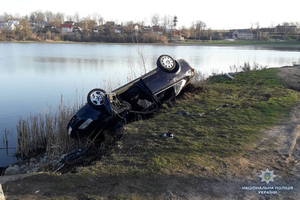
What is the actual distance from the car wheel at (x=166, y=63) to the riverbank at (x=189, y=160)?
3.94 ft

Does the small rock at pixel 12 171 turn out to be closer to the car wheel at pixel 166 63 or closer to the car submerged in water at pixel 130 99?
the car submerged in water at pixel 130 99

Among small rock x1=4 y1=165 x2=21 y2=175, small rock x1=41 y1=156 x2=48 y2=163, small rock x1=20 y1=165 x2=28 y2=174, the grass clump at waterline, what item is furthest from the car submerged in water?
small rock x1=4 y1=165 x2=21 y2=175

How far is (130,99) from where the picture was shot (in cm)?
812

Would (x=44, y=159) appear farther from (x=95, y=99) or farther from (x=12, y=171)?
(x=95, y=99)

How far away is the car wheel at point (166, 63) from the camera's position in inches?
342

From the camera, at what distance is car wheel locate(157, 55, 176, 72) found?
28.5 ft

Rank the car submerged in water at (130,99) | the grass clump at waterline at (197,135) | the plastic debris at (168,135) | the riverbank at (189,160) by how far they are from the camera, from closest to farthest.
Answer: the riverbank at (189,160) → the grass clump at waterline at (197,135) → the plastic debris at (168,135) → the car submerged in water at (130,99)

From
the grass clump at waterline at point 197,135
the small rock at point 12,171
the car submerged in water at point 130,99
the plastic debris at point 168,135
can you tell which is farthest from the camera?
the car submerged in water at point 130,99

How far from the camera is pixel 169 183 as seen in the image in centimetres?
435

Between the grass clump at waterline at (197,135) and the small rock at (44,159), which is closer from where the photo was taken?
the grass clump at waterline at (197,135)

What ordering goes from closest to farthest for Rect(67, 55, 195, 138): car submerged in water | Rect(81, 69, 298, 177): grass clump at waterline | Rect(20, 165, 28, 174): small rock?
Rect(81, 69, 298, 177): grass clump at waterline
Rect(20, 165, 28, 174): small rock
Rect(67, 55, 195, 138): car submerged in water

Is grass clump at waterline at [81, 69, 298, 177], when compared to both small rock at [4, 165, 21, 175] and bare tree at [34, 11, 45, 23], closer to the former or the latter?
small rock at [4, 165, 21, 175]

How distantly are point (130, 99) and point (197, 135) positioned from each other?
2596mm

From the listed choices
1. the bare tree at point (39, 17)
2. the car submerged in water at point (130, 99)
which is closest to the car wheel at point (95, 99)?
the car submerged in water at point (130, 99)
